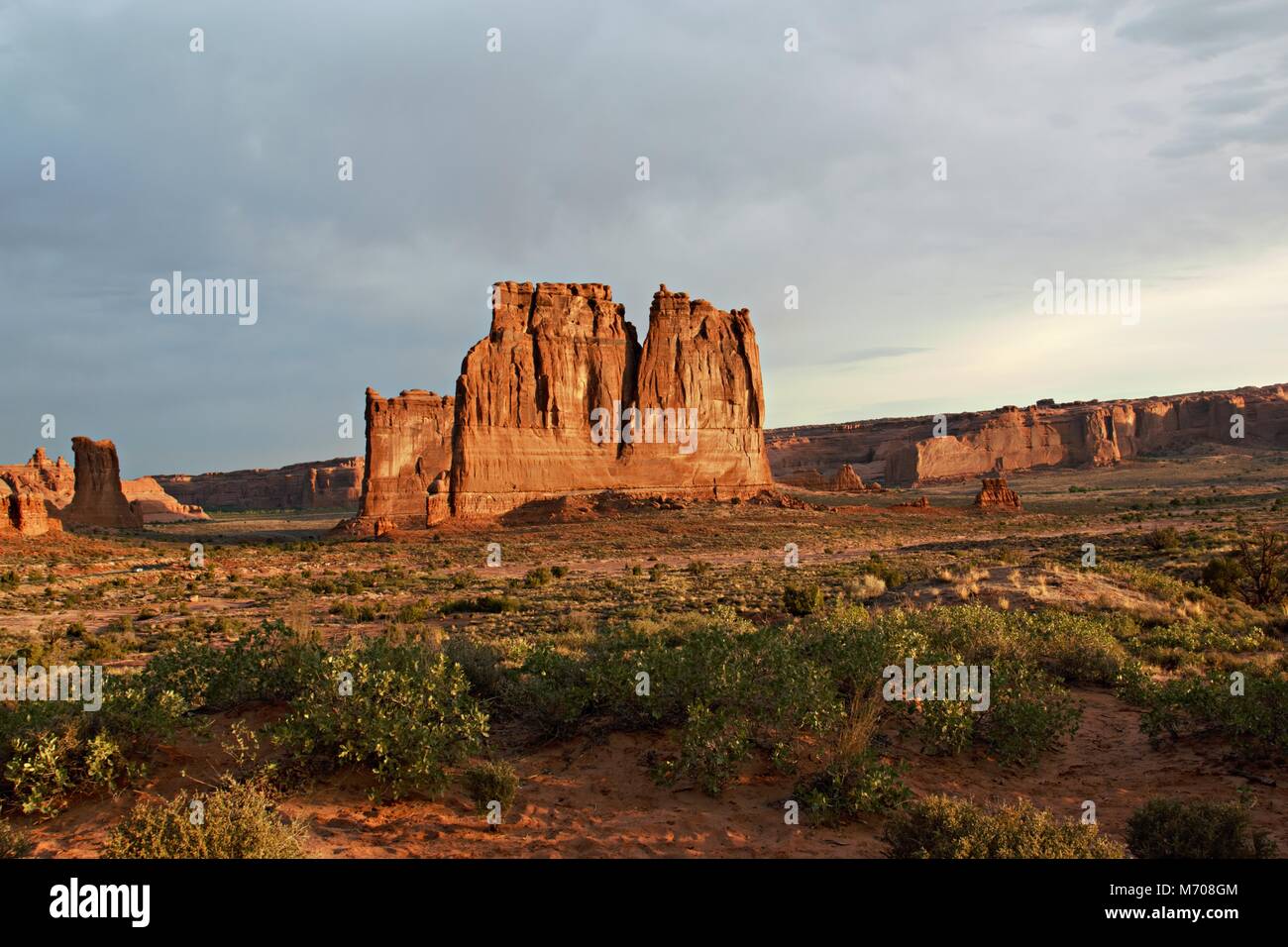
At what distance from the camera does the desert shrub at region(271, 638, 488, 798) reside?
6.04m

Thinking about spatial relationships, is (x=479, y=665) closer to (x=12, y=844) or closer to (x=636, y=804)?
Answer: (x=636, y=804)

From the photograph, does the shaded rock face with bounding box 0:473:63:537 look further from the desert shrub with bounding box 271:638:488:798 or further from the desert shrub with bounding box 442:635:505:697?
the desert shrub with bounding box 271:638:488:798

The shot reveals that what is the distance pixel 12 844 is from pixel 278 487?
154 metres

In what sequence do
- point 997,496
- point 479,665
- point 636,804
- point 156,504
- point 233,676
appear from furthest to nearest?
point 156,504 → point 997,496 → point 479,665 → point 233,676 → point 636,804

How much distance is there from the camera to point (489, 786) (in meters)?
6.07

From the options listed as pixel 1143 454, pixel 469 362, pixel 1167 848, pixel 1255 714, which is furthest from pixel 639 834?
pixel 1143 454

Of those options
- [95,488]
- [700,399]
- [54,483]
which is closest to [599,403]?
[700,399]

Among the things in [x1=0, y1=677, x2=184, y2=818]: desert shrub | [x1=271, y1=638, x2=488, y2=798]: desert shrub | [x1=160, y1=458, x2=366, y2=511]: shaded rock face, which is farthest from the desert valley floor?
[x1=160, y1=458, x2=366, y2=511]: shaded rock face

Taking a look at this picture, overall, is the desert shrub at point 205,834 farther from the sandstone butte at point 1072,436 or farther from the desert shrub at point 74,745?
the sandstone butte at point 1072,436

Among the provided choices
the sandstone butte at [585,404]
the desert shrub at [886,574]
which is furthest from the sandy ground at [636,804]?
the sandstone butte at [585,404]

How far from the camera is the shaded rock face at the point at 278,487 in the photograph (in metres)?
134

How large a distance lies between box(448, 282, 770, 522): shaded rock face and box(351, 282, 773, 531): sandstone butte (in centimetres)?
9

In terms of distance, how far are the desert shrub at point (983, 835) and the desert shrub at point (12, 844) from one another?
567cm

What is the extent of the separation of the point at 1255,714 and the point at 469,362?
5829 cm
